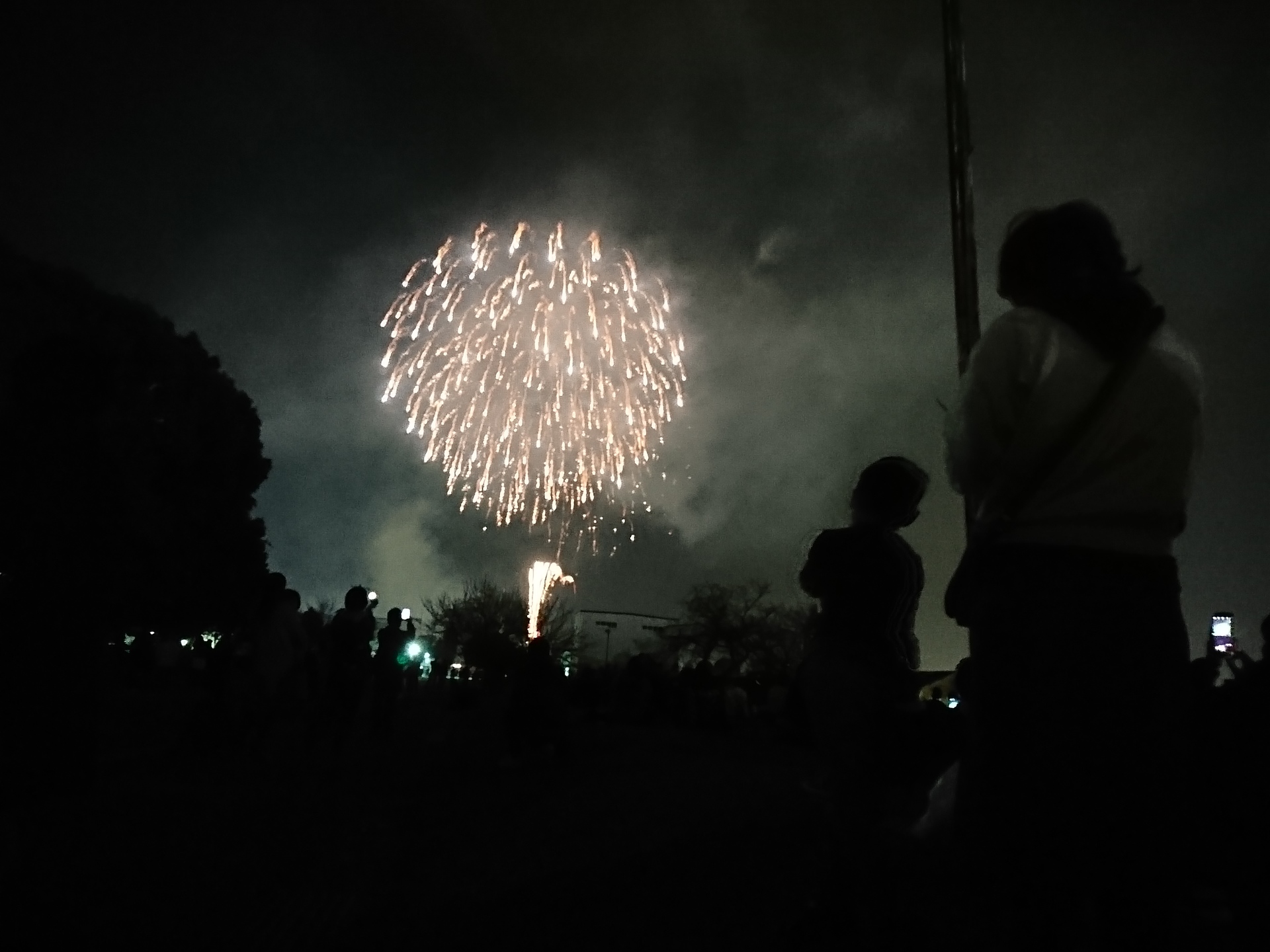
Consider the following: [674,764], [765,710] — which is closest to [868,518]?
[765,710]

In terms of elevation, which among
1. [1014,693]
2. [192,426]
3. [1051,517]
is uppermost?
[192,426]

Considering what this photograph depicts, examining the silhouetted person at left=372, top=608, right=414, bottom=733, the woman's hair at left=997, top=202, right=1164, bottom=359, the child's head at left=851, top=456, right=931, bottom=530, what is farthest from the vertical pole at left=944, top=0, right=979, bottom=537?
the silhouetted person at left=372, top=608, right=414, bottom=733

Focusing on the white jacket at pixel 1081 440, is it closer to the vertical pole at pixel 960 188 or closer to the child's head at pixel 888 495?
the child's head at pixel 888 495

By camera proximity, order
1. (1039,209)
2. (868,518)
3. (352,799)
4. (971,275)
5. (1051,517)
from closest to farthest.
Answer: (1051,517), (1039,209), (868,518), (971,275), (352,799)

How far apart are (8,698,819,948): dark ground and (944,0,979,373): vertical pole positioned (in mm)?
3186

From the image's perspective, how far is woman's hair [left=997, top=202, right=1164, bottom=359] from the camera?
258 centimetres

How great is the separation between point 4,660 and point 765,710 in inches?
118

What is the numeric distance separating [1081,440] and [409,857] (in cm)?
410

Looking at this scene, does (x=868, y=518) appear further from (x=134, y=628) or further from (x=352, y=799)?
(x=134, y=628)

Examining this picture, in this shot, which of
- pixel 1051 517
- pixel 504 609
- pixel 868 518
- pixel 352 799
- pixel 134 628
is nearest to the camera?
pixel 1051 517

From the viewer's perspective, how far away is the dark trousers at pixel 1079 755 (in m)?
2.23

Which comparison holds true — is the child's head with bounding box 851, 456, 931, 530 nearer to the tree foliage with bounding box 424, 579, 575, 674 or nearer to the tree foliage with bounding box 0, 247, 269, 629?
the tree foliage with bounding box 0, 247, 269, 629

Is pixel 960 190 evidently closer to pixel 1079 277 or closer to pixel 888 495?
pixel 888 495

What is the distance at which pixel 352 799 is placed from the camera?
Answer: 308 inches
